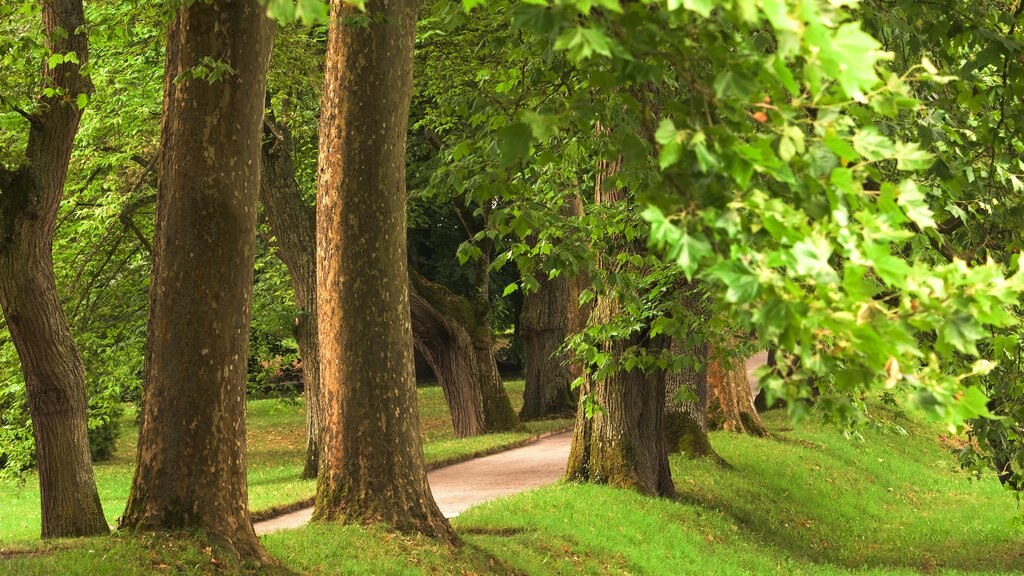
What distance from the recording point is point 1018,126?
722 centimetres

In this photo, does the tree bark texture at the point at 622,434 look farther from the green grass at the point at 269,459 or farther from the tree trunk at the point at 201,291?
the tree trunk at the point at 201,291

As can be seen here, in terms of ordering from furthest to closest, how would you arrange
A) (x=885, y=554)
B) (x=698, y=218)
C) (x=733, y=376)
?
(x=733, y=376) → (x=885, y=554) → (x=698, y=218)

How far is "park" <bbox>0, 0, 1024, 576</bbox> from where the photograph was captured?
11.5 feet

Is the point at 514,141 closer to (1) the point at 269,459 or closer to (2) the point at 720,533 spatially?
(2) the point at 720,533

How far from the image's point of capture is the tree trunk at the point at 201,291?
8094 millimetres

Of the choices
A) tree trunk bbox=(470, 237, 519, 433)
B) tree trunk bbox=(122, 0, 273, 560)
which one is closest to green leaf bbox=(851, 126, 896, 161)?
tree trunk bbox=(122, 0, 273, 560)

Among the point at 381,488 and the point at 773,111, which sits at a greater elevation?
the point at 773,111

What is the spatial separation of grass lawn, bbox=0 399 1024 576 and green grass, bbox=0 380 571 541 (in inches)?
153

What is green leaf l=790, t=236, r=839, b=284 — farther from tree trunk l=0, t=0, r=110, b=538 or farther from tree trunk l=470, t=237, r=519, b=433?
tree trunk l=470, t=237, r=519, b=433

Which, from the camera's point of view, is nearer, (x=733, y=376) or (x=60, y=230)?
(x=60, y=230)

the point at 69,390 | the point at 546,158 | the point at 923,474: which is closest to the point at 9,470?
the point at 69,390

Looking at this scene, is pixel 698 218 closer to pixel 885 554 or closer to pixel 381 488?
pixel 381 488

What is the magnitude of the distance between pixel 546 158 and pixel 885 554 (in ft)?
42.9

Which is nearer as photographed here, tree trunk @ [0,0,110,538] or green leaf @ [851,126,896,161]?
green leaf @ [851,126,896,161]
